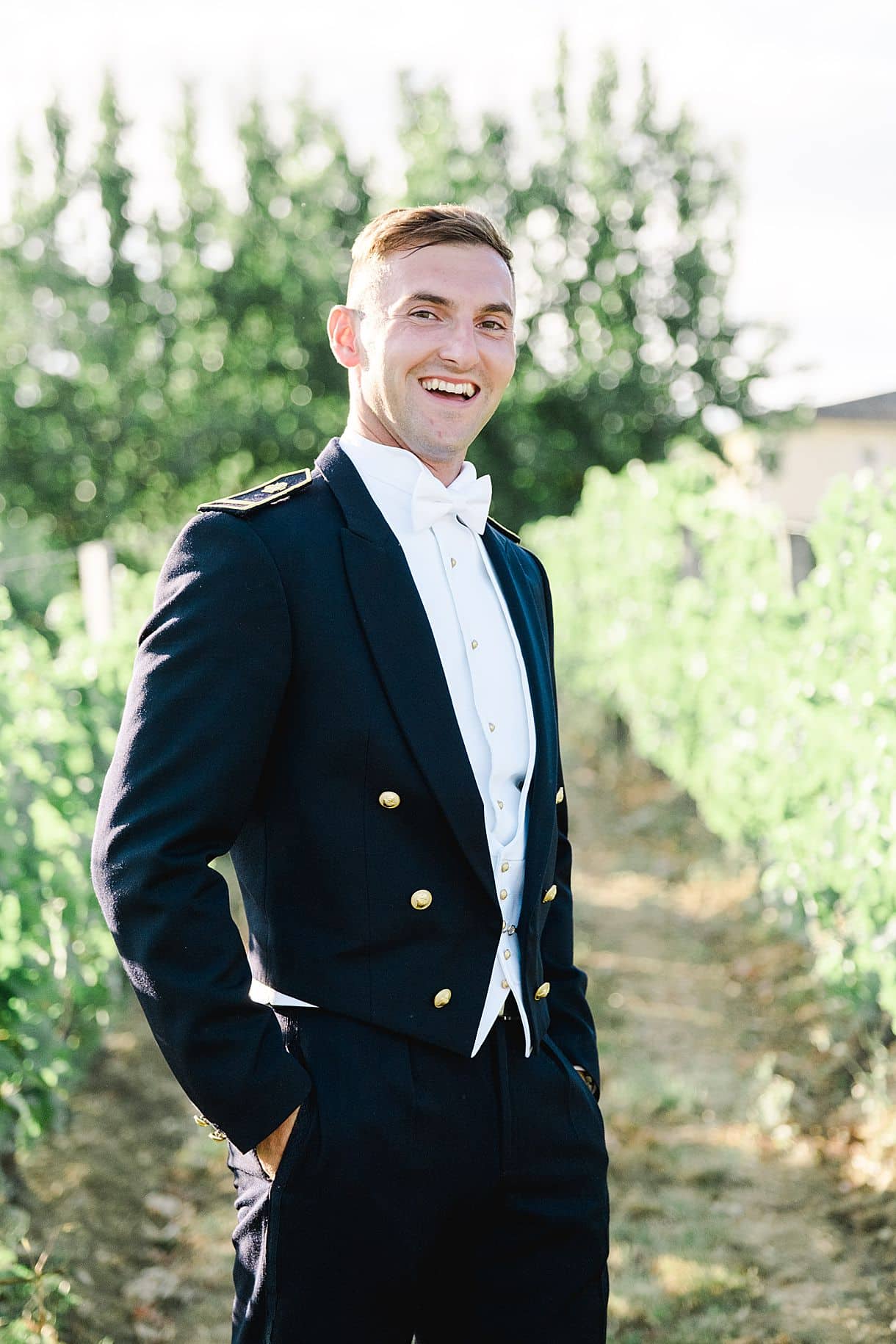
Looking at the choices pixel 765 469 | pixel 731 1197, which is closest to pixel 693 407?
pixel 765 469

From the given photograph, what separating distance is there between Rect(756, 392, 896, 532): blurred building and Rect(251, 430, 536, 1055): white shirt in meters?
36.6

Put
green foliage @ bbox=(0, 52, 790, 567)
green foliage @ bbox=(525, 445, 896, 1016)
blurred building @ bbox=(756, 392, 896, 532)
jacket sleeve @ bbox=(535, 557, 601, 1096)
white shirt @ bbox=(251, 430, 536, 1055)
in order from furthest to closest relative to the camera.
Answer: blurred building @ bbox=(756, 392, 896, 532) → green foliage @ bbox=(0, 52, 790, 567) → green foliage @ bbox=(525, 445, 896, 1016) → jacket sleeve @ bbox=(535, 557, 601, 1096) → white shirt @ bbox=(251, 430, 536, 1055)

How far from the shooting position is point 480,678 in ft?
6.44

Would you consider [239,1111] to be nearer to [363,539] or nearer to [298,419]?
[363,539]

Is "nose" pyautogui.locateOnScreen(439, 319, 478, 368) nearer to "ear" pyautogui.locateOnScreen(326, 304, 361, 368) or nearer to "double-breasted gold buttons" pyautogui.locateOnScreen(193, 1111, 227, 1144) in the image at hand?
"ear" pyautogui.locateOnScreen(326, 304, 361, 368)

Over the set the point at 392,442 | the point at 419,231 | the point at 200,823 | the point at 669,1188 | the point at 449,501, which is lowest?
the point at 669,1188

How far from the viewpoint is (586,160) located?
31.8 metres

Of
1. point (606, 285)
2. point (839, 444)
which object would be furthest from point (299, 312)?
point (839, 444)

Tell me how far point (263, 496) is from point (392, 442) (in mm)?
248

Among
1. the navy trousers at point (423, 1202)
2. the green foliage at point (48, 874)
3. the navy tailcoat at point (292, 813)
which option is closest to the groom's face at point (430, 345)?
the navy tailcoat at point (292, 813)

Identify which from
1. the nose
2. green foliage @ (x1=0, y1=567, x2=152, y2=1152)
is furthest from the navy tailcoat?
green foliage @ (x1=0, y1=567, x2=152, y2=1152)

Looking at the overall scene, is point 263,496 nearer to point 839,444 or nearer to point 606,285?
point 606,285

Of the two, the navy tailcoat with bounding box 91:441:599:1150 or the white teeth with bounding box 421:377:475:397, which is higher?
the white teeth with bounding box 421:377:475:397

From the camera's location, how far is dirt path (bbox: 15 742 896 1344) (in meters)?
3.26
